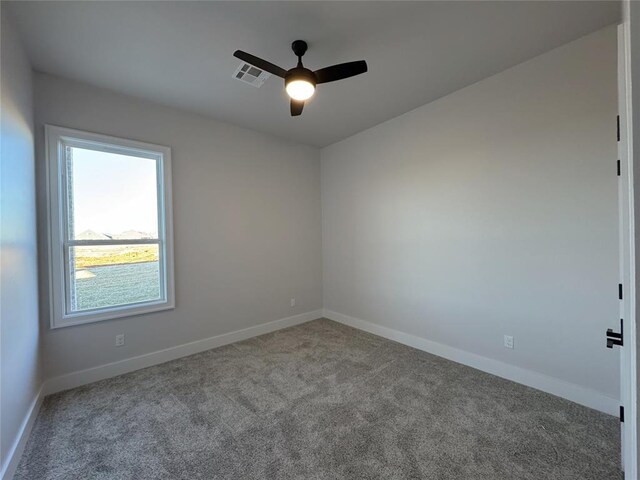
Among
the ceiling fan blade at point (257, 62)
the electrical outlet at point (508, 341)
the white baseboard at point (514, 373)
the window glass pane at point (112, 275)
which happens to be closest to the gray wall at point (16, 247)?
the window glass pane at point (112, 275)

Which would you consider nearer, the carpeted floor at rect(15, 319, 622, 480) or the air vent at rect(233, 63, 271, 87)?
the carpeted floor at rect(15, 319, 622, 480)

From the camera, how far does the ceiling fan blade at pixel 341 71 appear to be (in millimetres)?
1934

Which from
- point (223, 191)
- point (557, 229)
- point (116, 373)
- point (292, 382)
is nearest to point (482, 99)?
point (557, 229)

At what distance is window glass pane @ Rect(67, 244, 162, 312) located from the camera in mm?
2703

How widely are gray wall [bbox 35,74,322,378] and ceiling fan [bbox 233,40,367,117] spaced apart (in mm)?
1744

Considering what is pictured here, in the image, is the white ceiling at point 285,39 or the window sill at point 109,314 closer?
the white ceiling at point 285,39

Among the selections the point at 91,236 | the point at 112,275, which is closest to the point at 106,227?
the point at 91,236

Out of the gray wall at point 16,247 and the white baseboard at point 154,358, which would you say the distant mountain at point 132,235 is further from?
the white baseboard at point 154,358

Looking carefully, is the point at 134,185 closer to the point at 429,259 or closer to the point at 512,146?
the point at 429,259

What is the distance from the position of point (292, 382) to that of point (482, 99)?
11.0ft

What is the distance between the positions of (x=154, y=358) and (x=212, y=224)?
1.64 metres

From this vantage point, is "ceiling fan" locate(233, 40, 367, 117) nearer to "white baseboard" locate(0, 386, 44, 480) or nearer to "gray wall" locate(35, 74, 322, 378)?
"gray wall" locate(35, 74, 322, 378)

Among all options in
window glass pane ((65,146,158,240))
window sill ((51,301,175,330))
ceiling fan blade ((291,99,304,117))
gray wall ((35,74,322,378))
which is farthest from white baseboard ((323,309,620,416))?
window glass pane ((65,146,158,240))

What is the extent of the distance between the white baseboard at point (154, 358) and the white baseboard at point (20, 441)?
0.69 feet
